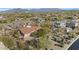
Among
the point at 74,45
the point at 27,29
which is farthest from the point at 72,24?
the point at 27,29

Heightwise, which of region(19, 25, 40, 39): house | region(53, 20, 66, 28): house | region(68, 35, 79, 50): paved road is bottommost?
region(68, 35, 79, 50): paved road

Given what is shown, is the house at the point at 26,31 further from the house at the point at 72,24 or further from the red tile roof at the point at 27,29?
the house at the point at 72,24

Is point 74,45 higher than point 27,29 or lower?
lower

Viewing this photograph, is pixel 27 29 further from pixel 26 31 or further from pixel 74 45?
pixel 74 45

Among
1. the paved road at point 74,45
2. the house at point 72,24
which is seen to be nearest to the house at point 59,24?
the house at point 72,24

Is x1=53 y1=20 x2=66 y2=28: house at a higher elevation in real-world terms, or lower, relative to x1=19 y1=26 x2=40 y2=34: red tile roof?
higher

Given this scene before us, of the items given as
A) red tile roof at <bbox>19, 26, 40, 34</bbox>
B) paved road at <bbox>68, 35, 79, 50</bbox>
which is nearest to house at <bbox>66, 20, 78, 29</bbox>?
paved road at <bbox>68, 35, 79, 50</bbox>

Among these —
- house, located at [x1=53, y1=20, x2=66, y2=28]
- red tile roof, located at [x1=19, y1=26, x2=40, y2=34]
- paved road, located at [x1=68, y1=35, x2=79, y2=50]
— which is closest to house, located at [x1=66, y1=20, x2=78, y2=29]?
house, located at [x1=53, y1=20, x2=66, y2=28]

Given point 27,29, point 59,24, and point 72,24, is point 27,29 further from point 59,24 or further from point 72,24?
point 72,24

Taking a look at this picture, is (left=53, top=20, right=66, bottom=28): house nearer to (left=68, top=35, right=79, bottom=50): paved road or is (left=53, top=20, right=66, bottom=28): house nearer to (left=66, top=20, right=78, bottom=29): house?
(left=66, top=20, right=78, bottom=29): house

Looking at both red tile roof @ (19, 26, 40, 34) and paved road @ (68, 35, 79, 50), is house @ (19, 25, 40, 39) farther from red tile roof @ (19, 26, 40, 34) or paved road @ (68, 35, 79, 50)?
paved road @ (68, 35, 79, 50)
